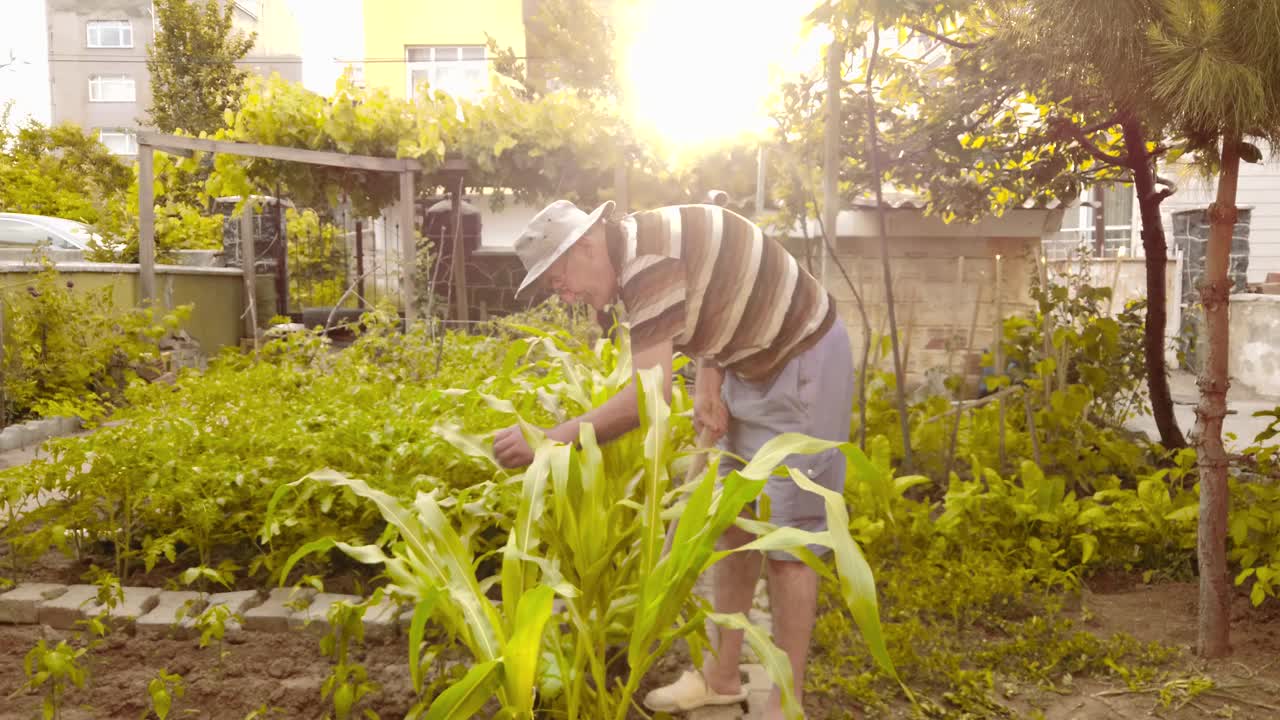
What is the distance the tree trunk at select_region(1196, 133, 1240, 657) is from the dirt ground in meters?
Answer: 0.13

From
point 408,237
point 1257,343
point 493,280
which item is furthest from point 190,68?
point 1257,343

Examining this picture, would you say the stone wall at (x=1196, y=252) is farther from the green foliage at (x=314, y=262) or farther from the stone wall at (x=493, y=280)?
the green foliage at (x=314, y=262)

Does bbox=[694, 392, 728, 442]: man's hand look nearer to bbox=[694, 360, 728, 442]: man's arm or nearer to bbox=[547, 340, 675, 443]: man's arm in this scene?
bbox=[694, 360, 728, 442]: man's arm

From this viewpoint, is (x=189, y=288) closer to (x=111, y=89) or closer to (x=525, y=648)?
(x=525, y=648)

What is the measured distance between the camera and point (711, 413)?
8.37 ft

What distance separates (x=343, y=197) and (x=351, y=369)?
14.3ft

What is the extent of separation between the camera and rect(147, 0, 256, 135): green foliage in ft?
62.3

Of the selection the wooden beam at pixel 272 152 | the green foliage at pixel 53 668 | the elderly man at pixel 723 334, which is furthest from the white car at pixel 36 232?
the elderly man at pixel 723 334

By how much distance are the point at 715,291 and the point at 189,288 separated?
8.19 m

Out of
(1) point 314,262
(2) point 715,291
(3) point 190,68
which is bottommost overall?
(2) point 715,291

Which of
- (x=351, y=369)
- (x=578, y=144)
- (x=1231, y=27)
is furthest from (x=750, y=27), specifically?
(x=578, y=144)

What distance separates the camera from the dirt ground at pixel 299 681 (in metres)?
2.44

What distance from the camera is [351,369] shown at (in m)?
5.23

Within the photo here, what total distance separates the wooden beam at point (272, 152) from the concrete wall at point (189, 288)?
3.42ft
